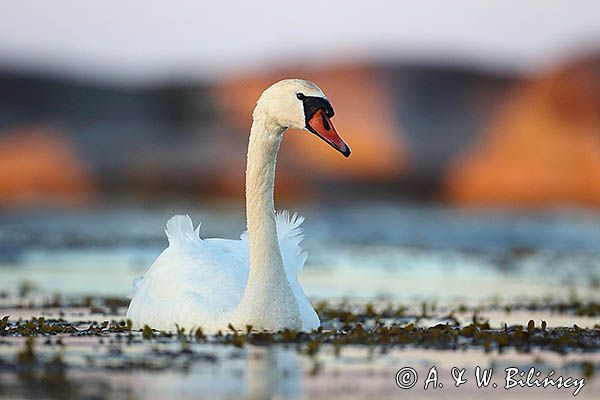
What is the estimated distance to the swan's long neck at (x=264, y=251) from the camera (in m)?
11.9

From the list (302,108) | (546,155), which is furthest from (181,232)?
(546,155)

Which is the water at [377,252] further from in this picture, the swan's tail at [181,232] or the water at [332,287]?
the swan's tail at [181,232]

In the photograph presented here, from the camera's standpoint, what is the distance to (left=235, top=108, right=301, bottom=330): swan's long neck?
11.9 m

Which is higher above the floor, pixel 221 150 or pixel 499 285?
pixel 221 150

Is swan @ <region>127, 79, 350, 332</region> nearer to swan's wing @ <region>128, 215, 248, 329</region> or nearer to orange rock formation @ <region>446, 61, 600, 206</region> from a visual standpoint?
swan's wing @ <region>128, 215, 248, 329</region>

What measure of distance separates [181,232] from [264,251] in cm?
209

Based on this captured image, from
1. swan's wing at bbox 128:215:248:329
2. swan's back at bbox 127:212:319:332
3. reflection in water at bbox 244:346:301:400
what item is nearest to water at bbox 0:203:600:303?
swan's back at bbox 127:212:319:332

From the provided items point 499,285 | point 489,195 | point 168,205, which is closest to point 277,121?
point 499,285

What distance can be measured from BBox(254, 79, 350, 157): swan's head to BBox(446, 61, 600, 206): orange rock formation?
46.8m

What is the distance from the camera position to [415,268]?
76.5ft

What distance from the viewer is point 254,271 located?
40.0 feet

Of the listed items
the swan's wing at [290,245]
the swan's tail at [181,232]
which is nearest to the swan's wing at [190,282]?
the swan's tail at [181,232]

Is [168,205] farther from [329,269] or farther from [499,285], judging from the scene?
[499,285]

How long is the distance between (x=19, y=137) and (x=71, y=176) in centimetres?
762
